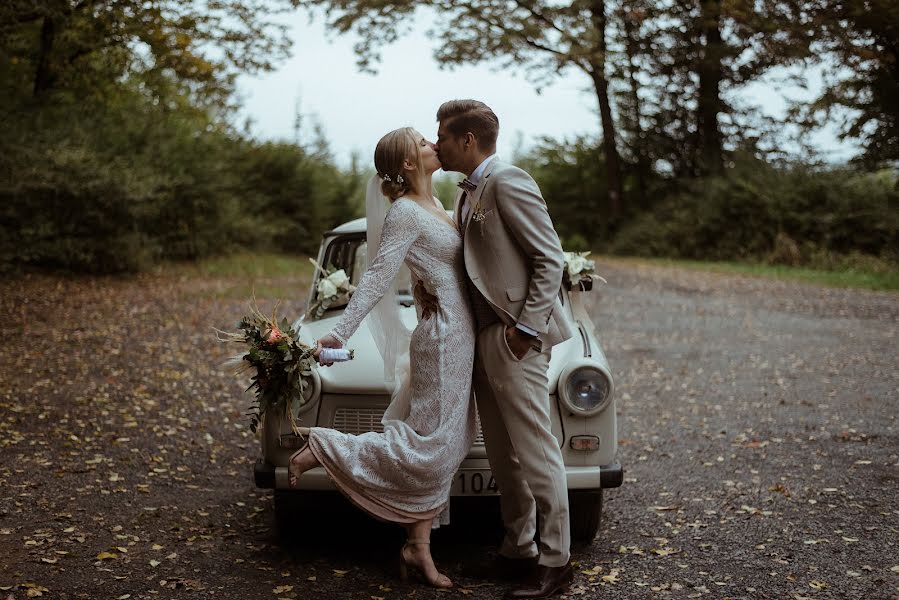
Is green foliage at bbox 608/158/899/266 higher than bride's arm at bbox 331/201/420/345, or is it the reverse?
green foliage at bbox 608/158/899/266

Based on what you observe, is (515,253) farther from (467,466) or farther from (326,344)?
(467,466)

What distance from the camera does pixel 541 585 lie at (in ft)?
12.2

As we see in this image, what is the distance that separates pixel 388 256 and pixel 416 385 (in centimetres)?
55

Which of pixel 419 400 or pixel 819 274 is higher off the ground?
pixel 819 274

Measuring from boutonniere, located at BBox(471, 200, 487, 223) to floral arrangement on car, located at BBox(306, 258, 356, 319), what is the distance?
1857mm

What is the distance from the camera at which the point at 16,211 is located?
1512 centimetres

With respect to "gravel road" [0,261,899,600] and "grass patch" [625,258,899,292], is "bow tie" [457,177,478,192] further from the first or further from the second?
"grass patch" [625,258,899,292]

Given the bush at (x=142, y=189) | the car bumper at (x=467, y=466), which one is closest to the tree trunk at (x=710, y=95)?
the bush at (x=142, y=189)

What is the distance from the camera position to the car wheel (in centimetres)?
428

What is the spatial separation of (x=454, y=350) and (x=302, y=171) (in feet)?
76.8

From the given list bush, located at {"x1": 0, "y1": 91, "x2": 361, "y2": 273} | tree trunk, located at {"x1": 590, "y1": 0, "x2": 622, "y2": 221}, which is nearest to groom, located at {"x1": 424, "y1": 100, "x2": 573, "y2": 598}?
bush, located at {"x1": 0, "y1": 91, "x2": 361, "y2": 273}

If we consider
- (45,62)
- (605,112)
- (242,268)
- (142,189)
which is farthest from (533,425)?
(605,112)

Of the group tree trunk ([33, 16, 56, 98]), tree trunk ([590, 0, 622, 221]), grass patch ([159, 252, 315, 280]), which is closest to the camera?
tree trunk ([33, 16, 56, 98])

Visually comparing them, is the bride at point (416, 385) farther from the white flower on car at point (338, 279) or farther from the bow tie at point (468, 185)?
the white flower on car at point (338, 279)
